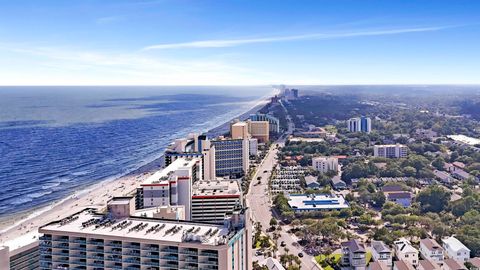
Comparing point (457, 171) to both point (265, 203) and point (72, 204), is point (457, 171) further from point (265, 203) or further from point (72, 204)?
point (72, 204)

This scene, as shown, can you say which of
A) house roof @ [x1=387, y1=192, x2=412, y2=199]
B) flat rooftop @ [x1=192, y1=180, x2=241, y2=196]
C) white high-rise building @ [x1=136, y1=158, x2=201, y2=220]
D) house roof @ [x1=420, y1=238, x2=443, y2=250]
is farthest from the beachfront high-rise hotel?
white high-rise building @ [x1=136, y1=158, x2=201, y2=220]

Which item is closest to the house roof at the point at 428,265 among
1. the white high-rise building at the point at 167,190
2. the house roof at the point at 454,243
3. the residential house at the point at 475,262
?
the residential house at the point at 475,262

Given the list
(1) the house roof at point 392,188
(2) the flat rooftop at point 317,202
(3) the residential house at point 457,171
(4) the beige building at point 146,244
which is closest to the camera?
(4) the beige building at point 146,244

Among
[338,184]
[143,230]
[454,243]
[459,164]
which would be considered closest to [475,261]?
[454,243]

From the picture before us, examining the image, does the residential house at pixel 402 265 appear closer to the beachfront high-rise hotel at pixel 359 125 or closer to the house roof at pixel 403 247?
the house roof at pixel 403 247

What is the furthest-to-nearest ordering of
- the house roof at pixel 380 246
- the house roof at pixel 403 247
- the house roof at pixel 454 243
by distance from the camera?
the house roof at pixel 454 243
the house roof at pixel 403 247
the house roof at pixel 380 246

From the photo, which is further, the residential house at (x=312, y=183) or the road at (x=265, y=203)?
the residential house at (x=312, y=183)

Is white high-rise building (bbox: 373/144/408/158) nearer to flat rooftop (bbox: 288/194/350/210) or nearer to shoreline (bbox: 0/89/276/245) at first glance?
flat rooftop (bbox: 288/194/350/210)

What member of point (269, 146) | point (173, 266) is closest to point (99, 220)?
point (173, 266)
